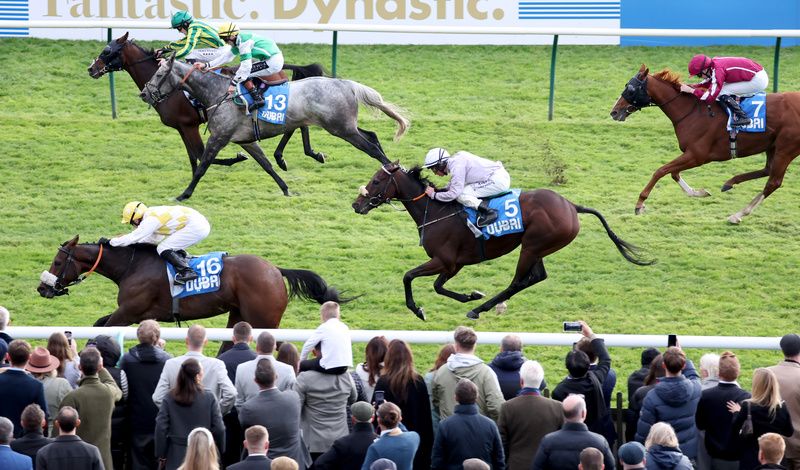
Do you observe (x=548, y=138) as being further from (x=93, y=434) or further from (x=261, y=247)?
(x=93, y=434)

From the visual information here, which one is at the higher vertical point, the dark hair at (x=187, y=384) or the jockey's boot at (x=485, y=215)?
the jockey's boot at (x=485, y=215)

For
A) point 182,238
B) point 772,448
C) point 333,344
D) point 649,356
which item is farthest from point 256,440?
point 182,238

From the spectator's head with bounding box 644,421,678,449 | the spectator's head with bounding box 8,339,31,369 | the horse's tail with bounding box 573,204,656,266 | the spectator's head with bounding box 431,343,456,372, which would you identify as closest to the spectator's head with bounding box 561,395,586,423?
the spectator's head with bounding box 644,421,678,449

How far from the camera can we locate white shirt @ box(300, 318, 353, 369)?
727 cm

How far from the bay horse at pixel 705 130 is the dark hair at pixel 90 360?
286 inches

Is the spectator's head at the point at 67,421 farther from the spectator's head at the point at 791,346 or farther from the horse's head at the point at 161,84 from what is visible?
the horse's head at the point at 161,84

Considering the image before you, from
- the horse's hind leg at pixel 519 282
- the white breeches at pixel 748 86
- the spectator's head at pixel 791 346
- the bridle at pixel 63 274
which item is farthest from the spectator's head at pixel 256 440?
the white breeches at pixel 748 86

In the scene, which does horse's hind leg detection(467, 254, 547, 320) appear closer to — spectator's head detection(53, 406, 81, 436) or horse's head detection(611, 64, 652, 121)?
horse's head detection(611, 64, 652, 121)

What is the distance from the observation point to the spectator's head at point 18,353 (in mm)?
6852

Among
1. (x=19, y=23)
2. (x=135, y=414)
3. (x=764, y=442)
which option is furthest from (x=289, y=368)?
(x=19, y=23)

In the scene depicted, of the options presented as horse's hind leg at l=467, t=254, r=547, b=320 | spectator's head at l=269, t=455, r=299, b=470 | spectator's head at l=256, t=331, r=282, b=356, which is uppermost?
spectator's head at l=256, t=331, r=282, b=356

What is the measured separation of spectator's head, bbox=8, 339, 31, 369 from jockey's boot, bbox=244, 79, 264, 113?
262 inches

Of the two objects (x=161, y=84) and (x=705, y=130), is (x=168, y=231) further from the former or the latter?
(x=705, y=130)

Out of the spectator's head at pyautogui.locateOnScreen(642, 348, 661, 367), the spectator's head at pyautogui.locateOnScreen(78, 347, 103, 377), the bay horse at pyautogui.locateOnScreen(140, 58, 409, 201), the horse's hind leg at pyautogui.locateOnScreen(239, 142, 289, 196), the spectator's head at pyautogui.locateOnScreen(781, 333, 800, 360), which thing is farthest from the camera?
the horse's hind leg at pyautogui.locateOnScreen(239, 142, 289, 196)
